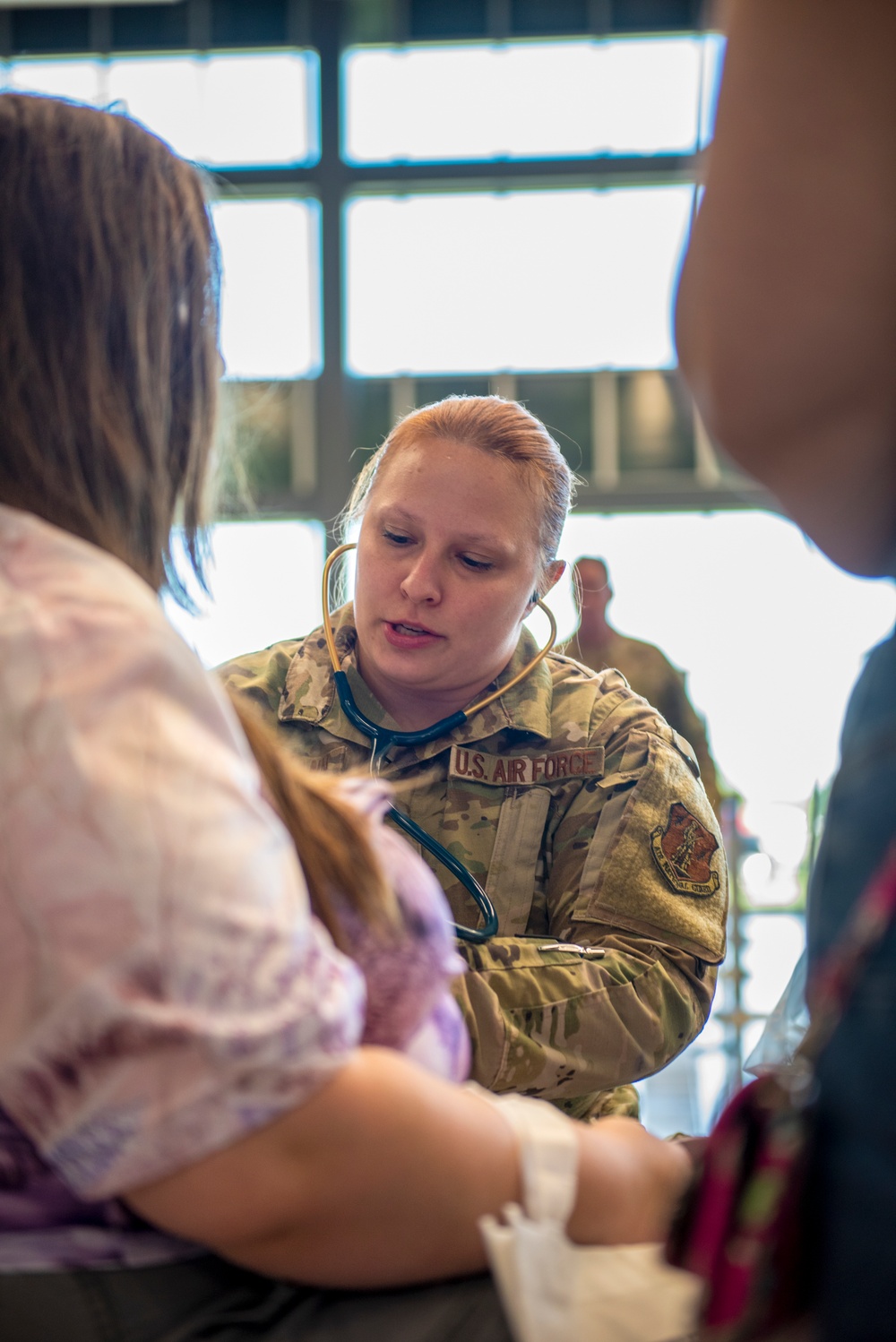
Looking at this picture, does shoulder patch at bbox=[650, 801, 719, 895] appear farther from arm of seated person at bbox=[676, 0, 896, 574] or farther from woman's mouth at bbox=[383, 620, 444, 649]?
arm of seated person at bbox=[676, 0, 896, 574]

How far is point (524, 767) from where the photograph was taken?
171 centimetres

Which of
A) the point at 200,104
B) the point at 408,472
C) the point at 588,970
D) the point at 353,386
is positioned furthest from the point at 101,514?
the point at 200,104

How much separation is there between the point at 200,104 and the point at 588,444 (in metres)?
2.49

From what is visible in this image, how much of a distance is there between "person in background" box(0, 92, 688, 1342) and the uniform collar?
921 mm

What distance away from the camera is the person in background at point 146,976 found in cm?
62

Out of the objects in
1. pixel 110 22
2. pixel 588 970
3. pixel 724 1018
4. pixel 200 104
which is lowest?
pixel 724 1018

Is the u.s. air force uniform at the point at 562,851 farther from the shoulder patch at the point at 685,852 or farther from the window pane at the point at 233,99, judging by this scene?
the window pane at the point at 233,99

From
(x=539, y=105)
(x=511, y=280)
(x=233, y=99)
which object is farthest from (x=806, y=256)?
(x=233, y=99)

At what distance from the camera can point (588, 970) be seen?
4.77 ft

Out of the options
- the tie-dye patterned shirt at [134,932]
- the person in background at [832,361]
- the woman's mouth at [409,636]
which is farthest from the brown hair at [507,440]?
the tie-dye patterned shirt at [134,932]

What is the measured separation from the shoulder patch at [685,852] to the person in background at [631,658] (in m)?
2.08

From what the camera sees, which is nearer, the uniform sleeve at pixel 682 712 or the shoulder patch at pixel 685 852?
the shoulder patch at pixel 685 852

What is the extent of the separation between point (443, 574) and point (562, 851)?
421 mm

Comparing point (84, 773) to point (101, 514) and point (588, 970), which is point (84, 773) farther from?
point (588, 970)
